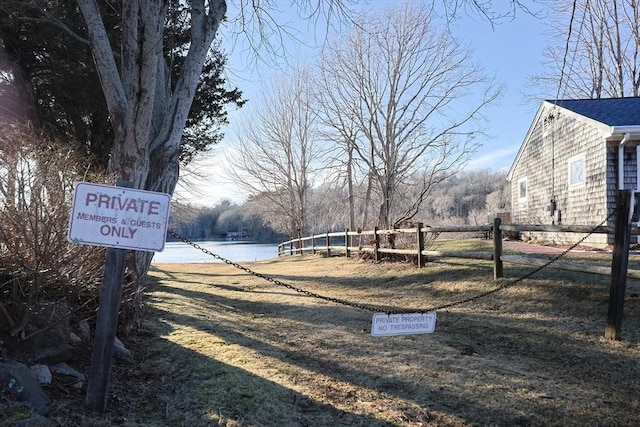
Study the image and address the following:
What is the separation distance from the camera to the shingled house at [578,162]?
12539 mm

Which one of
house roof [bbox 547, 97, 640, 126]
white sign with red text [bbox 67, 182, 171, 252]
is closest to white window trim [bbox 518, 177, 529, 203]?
house roof [bbox 547, 97, 640, 126]

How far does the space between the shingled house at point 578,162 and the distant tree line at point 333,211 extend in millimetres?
4891

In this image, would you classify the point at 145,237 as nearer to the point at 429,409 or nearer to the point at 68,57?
the point at 429,409

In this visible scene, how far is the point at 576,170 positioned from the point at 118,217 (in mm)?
15395

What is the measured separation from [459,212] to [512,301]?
220ft

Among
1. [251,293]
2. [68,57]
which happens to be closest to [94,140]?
[68,57]

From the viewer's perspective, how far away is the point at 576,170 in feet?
47.8

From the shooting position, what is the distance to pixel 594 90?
26.9 meters

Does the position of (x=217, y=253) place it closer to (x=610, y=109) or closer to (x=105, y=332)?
(x=610, y=109)

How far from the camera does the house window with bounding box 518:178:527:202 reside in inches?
756

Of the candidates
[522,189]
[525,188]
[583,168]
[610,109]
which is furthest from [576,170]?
[522,189]

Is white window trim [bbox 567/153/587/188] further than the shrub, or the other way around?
white window trim [bbox 567/153/587/188]

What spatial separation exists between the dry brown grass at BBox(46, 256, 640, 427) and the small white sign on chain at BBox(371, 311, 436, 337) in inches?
16.9

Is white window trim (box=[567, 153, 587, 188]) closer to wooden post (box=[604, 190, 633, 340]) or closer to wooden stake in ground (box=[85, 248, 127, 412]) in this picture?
wooden post (box=[604, 190, 633, 340])
